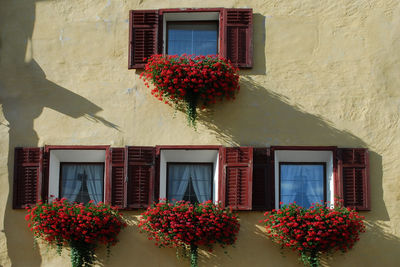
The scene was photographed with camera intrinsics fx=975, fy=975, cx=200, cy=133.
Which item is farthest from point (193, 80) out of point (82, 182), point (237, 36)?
point (82, 182)

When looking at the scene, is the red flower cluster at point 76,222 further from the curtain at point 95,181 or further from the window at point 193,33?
the window at point 193,33

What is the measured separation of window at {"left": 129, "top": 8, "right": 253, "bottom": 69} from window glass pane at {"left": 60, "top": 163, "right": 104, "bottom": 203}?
1.61 m

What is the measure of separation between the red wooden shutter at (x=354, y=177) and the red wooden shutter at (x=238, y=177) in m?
1.24

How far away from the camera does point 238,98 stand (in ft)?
45.1

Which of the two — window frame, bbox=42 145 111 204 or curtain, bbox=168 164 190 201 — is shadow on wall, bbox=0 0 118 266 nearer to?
window frame, bbox=42 145 111 204

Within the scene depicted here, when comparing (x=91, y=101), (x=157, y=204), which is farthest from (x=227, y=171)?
(x=91, y=101)

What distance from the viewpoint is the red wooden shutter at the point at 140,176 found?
43.8 ft

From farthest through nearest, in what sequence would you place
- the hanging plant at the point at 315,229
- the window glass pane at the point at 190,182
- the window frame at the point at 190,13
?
the window frame at the point at 190,13 → the window glass pane at the point at 190,182 → the hanging plant at the point at 315,229

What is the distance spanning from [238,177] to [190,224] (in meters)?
1.04

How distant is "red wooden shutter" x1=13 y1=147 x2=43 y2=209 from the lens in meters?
13.5

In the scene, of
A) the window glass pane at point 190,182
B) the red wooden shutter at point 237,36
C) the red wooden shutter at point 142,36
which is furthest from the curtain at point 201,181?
the red wooden shutter at point 142,36

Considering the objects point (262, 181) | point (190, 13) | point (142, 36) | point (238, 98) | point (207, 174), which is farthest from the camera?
point (190, 13)

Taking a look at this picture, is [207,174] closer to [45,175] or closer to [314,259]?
[314,259]

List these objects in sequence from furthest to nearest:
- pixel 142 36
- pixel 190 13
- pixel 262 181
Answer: pixel 190 13, pixel 142 36, pixel 262 181
